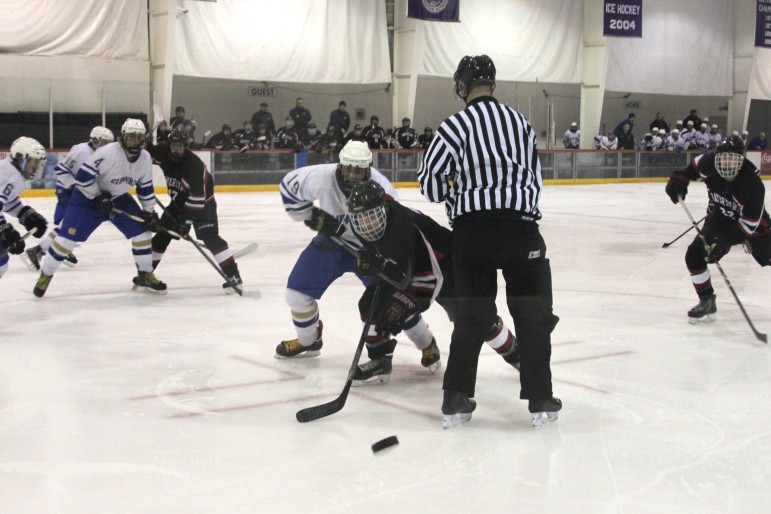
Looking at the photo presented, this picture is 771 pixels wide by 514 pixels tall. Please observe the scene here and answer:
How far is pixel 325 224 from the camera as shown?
3.77 m

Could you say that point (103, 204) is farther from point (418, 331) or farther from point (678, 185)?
point (678, 185)

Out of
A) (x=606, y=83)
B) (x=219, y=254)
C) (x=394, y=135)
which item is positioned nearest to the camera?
(x=219, y=254)

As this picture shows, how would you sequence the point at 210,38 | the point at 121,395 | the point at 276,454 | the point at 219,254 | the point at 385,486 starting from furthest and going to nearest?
the point at 210,38 < the point at 219,254 < the point at 121,395 < the point at 276,454 < the point at 385,486

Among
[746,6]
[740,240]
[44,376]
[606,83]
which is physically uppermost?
[746,6]

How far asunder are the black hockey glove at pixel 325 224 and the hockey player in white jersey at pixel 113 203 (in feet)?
7.22

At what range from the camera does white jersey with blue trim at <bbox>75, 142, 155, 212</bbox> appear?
5.62 m

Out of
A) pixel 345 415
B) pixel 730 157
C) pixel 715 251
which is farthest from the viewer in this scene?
pixel 715 251

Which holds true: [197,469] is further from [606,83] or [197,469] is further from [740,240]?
[606,83]

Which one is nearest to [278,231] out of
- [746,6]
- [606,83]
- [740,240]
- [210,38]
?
[740,240]

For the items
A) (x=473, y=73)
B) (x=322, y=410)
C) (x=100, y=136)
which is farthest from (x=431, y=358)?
(x=100, y=136)

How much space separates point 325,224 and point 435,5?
14.6 metres

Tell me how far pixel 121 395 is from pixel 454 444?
4.31 ft

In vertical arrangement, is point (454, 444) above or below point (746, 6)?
below

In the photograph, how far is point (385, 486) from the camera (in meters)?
2.60
